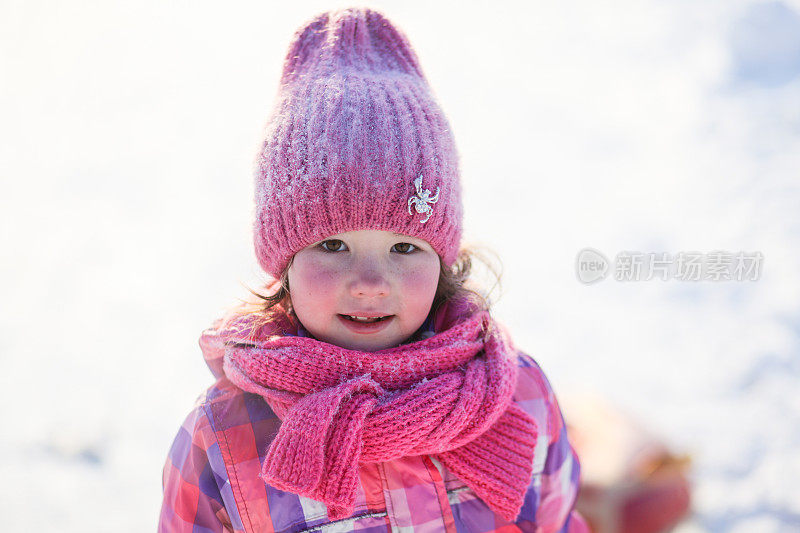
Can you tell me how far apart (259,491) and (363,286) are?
1.36 feet

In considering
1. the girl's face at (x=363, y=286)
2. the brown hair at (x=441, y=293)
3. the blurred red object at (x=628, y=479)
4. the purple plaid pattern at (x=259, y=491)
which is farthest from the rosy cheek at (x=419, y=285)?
the blurred red object at (x=628, y=479)

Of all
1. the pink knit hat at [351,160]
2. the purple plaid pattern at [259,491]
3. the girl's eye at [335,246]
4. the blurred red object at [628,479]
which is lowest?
Answer: the blurred red object at [628,479]

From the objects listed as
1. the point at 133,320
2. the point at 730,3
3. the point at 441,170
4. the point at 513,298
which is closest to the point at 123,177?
the point at 133,320

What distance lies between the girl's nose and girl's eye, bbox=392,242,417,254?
8 centimetres

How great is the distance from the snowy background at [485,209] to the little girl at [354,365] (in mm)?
240

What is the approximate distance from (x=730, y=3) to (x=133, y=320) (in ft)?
14.1

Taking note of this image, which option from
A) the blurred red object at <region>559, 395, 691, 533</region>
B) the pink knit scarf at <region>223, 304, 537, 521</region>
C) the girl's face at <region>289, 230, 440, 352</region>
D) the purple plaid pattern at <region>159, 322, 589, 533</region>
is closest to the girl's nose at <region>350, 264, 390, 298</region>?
the girl's face at <region>289, 230, 440, 352</region>

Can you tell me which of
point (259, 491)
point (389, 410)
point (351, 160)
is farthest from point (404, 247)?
point (259, 491)

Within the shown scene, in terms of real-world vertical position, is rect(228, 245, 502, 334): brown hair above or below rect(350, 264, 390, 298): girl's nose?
below

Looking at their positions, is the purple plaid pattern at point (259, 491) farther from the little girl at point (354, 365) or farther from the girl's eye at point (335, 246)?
the girl's eye at point (335, 246)

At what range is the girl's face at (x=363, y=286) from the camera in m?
1.15

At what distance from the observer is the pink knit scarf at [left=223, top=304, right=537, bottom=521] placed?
108 centimetres

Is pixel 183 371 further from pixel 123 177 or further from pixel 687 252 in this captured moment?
pixel 687 252

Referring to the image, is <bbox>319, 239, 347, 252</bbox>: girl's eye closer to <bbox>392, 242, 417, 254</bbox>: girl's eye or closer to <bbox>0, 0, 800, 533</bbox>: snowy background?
<bbox>392, 242, 417, 254</bbox>: girl's eye
